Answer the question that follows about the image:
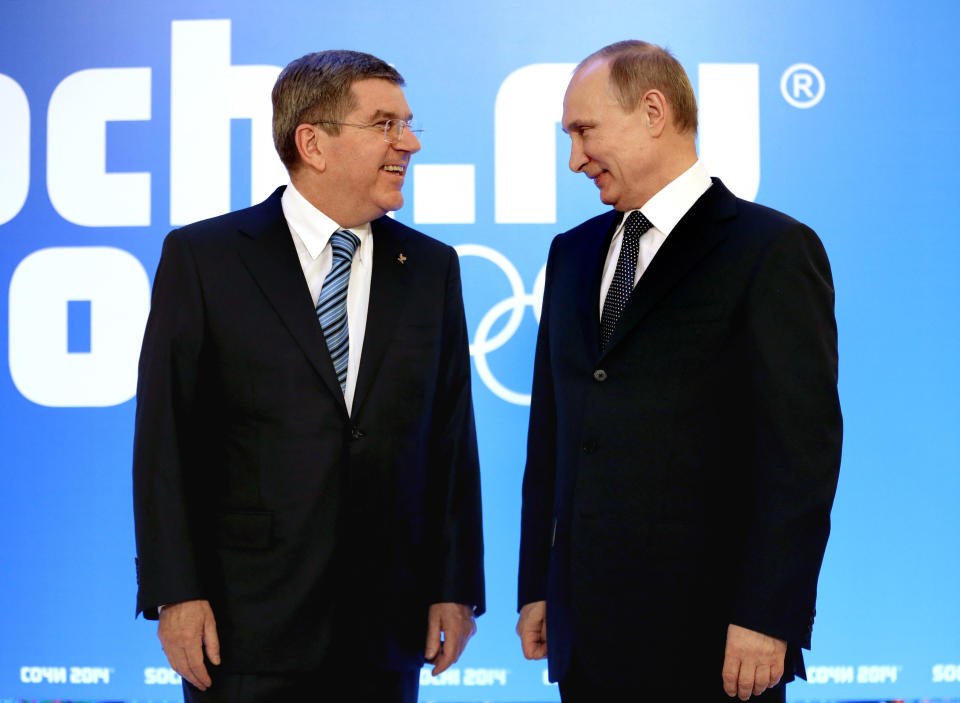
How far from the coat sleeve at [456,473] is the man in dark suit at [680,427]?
7.3 inches

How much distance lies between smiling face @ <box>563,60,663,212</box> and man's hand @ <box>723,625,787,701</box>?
84 cm

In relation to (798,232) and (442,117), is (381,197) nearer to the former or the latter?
(798,232)

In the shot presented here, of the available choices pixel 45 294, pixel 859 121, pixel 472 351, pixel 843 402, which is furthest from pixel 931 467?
pixel 45 294

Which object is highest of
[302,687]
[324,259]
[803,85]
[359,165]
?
[803,85]

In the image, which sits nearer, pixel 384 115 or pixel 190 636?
pixel 190 636

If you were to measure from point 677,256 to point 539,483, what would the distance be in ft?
1.83

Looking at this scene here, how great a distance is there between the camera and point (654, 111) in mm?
1906

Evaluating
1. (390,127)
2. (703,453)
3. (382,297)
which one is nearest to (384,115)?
(390,127)

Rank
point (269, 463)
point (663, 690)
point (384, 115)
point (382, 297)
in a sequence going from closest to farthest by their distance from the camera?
point (663, 690)
point (269, 463)
point (382, 297)
point (384, 115)

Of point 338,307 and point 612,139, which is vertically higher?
point 612,139

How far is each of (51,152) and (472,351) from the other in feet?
5.40

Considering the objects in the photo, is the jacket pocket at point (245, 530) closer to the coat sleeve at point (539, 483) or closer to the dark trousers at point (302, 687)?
the dark trousers at point (302, 687)

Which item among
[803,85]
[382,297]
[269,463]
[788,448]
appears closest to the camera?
[788,448]

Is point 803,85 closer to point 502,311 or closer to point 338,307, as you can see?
point 502,311
